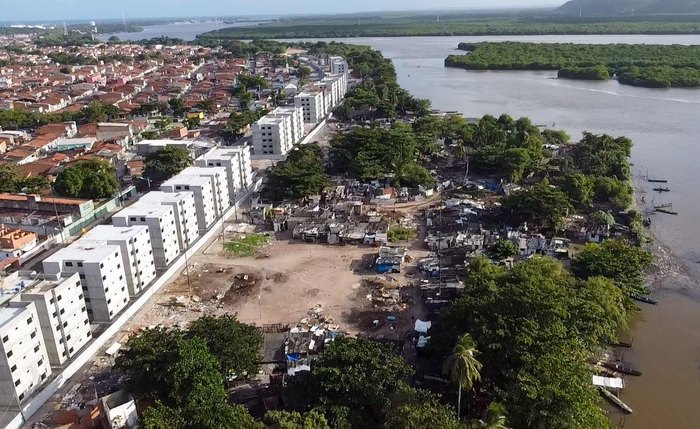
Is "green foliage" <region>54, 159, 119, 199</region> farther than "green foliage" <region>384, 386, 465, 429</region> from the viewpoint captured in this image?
Yes

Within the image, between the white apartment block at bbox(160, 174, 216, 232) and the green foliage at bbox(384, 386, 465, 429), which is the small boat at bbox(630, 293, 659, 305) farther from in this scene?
the white apartment block at bbox(160, 174, 216, 232)

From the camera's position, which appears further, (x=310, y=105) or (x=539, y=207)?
(x=310, y=105)

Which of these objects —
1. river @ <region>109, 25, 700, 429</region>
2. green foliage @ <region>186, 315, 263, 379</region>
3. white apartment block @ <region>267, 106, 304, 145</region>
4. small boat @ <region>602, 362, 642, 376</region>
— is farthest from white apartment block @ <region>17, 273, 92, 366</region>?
white apartment block @ <region>267, 106, 304, 145</region>

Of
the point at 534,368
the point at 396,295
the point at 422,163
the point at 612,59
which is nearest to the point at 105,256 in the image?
the point at 396,295

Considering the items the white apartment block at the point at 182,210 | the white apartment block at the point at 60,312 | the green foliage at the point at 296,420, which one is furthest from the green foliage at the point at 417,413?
the white apartment block at the point at 182,210

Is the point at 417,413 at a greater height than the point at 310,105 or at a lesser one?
lesser

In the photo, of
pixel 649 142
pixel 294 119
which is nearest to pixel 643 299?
pixel 649 142

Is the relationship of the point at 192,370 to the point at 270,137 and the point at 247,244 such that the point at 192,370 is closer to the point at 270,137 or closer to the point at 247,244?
the point at 247,244

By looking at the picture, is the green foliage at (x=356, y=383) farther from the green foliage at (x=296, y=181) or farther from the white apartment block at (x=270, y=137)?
the white apartment block at (x=270, y=137)
